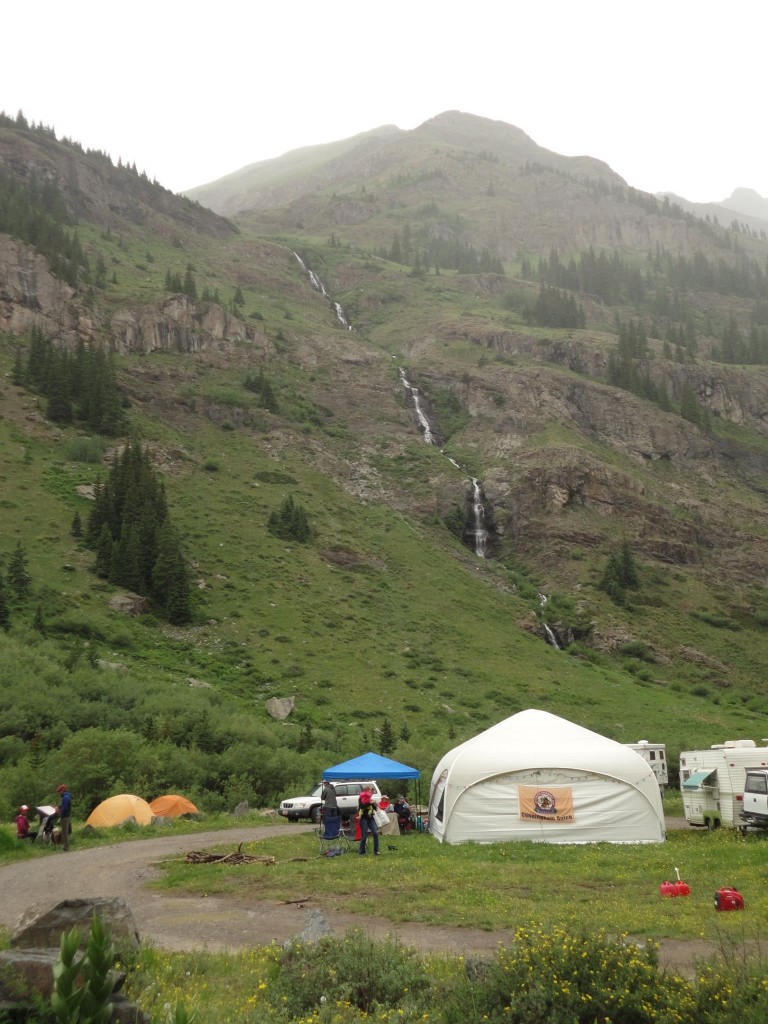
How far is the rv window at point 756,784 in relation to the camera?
21.1m

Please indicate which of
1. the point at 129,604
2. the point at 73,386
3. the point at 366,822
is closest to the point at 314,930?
the point at 366,822

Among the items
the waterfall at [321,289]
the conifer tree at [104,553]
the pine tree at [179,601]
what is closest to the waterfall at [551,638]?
the pine tree at [179,601]

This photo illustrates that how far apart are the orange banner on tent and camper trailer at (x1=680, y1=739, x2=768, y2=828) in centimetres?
485

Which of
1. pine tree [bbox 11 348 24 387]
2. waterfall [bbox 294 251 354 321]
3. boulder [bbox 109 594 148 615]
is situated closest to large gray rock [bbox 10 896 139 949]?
boulder [bbox 109 594 148 615]

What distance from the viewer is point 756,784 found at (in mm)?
21422

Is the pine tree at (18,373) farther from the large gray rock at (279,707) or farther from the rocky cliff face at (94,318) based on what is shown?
the large gray rock at (279,707)

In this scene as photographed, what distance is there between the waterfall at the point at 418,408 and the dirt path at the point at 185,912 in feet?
263

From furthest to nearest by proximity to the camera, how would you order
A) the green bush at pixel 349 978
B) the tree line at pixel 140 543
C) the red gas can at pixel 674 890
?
the tree line at pixel 140 543 < the red gas can at pixel 674 890 < the green bush at pixel 349 978

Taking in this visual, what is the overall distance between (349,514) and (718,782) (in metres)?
56.3

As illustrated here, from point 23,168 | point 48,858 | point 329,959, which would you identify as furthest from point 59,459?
point 23,168

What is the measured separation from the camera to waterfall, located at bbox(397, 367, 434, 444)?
9712 cm

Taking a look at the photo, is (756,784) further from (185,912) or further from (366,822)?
(185,912)

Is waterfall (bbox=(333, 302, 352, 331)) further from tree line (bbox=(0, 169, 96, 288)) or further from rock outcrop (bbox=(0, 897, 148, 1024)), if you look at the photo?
rock outcrop (bbox=(0, 897, 148, 1024))

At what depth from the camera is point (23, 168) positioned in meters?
128
